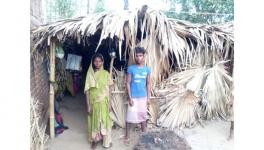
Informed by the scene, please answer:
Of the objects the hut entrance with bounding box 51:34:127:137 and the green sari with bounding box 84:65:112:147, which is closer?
the green sari with bounding box 84:65:112:147

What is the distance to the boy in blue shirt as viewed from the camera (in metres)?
5.06

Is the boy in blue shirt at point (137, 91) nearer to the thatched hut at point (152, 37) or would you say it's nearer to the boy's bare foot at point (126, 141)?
the boy's bare foot at point (126, 141)

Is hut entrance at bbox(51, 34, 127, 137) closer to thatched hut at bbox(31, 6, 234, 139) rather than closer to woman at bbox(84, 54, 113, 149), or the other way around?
thatched hut at bbox(31, 6, 234, 139)

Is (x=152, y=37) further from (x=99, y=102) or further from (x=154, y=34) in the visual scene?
(x=99, y=102)

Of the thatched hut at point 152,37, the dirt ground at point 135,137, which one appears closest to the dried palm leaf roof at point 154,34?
the thatched hut at point 152,37

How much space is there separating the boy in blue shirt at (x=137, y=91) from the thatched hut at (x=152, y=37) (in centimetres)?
41

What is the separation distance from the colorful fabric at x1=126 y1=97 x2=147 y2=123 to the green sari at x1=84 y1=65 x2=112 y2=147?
41 centimetres

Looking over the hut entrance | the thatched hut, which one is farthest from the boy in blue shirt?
the hut entrance

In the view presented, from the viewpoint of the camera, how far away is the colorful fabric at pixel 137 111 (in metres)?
5.13

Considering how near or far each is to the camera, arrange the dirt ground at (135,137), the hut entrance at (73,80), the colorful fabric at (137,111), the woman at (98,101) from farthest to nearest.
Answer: the hut entrance at (73,80) → the colorful fabric at (137,111) → the dirt ground at (135,137) → the woman at (98,101)

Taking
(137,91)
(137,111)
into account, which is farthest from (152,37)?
(137,111)
